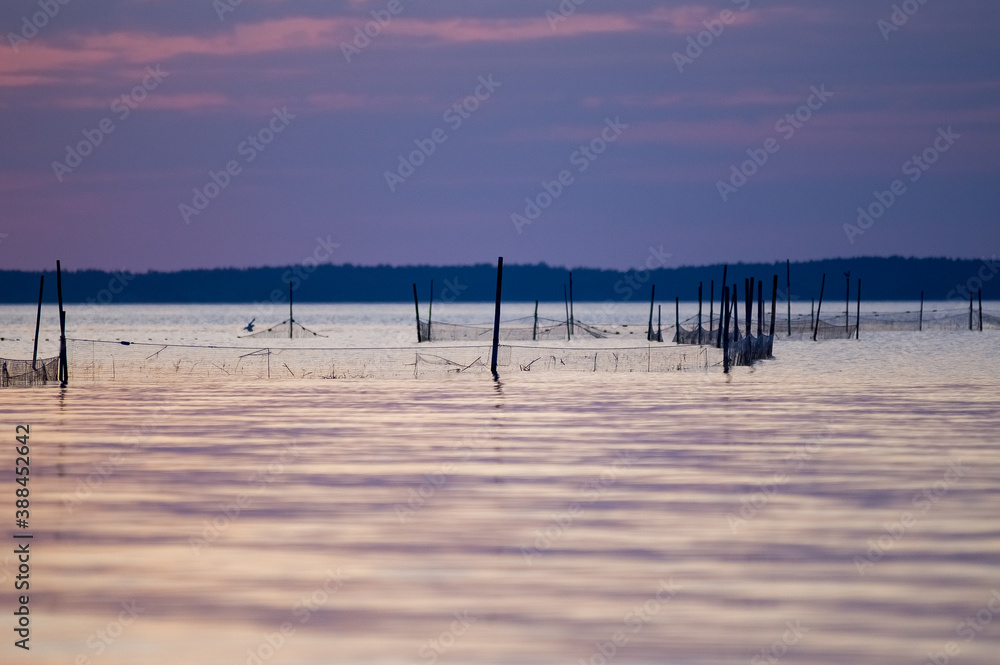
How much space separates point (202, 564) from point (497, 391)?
22.2 meters

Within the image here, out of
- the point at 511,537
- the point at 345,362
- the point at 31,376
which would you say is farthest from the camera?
the point at 345,362

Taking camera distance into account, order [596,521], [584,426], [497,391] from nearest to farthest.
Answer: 1. [596,521]
2. [584,426]
3. [497,391]

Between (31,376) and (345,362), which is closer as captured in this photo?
(31,376)

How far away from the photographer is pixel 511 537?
12094 mm

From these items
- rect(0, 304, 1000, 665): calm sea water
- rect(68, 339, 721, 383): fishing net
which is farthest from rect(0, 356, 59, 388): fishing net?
rect(0, 304, 1000, 665): calm sea water

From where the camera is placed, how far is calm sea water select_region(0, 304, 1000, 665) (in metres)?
8.51

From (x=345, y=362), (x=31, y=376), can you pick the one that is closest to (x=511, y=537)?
(x=31, y=376)

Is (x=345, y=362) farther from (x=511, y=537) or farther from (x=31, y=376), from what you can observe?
(x=511, y=537)

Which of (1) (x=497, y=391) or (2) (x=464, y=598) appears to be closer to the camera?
(2) (x=464, y=598)

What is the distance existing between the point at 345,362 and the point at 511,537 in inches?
1617

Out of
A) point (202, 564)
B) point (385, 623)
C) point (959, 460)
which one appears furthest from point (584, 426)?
point (385, 623)

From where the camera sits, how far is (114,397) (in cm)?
3108

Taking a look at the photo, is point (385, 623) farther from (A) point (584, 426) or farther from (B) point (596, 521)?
(A) point (584, 426)

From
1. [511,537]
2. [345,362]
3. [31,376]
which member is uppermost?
[345,362]
